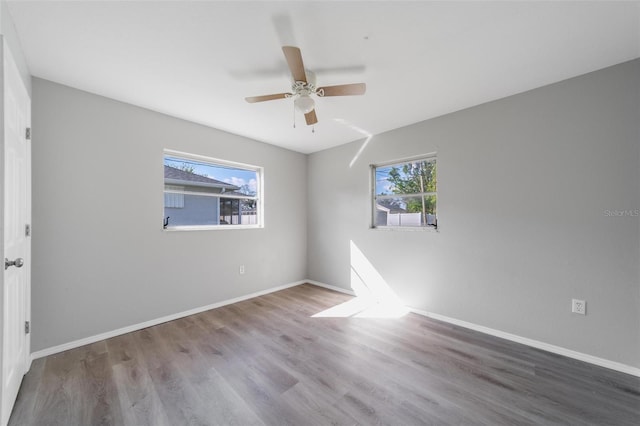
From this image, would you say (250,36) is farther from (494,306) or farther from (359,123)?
(494,306)

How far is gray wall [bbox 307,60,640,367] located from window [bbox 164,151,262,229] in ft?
7.51

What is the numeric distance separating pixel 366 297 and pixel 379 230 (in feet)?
3.55

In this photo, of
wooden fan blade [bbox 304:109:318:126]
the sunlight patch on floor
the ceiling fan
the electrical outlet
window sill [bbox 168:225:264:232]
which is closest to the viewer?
the ceiling fan

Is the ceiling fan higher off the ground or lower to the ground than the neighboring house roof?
higher

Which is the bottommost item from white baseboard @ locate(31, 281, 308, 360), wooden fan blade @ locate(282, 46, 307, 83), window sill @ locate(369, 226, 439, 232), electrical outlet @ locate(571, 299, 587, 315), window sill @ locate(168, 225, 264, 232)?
white baseboard @ locate(31, 281, 308, 360)

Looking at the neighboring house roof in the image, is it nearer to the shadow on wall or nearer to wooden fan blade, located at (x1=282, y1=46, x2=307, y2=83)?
wooden fan blade, located at (x1=282, y1=46, x2=307, y2=83)

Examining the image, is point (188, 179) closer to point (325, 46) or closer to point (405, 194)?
point (325, 46)

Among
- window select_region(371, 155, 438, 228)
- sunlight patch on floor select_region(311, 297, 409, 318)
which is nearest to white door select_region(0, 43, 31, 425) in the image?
sunlight patch on floor select_region(311, 297, 409, 318)

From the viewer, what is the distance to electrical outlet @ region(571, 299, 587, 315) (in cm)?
209

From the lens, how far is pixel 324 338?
8.11 ft

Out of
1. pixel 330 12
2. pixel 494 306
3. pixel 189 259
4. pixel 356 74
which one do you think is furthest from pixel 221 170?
pixel 494 306

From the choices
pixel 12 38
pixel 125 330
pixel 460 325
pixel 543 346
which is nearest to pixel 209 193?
pixel 125 330

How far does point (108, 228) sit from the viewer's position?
8.13 ft

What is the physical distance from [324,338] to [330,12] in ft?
9.02
